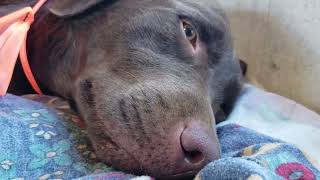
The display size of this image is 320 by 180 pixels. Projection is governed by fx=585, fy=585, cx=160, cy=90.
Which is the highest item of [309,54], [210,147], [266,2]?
[210,147]

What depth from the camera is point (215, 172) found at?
944 millimetres

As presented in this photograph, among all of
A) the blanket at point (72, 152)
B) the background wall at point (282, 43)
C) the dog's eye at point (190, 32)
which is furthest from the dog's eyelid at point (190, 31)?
the background wall at point (282, 43)

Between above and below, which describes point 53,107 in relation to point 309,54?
above

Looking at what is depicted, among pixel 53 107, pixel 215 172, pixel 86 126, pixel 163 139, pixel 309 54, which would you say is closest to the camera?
pixel 215 172

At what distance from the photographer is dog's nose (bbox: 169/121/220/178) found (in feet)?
3.51

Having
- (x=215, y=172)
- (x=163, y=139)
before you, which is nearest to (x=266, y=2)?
(x=163, y=139)

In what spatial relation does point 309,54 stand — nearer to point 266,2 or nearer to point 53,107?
point 266,2

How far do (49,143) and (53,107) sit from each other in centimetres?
27

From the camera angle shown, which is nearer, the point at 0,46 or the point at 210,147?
the point at 210,147

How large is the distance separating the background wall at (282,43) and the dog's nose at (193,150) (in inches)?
35.1

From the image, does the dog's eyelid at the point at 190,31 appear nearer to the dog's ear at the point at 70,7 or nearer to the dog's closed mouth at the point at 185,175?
the dog's ear at the point at 70,7

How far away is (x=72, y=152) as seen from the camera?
46.9 inches

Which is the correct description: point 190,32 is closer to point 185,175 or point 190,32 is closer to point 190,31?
point 190,31

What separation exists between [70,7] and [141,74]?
36 centimetres
